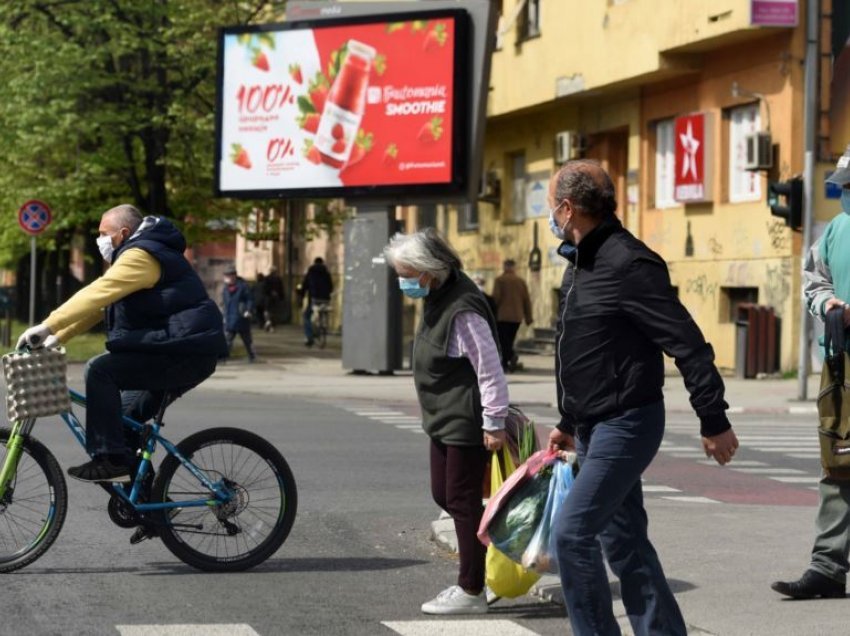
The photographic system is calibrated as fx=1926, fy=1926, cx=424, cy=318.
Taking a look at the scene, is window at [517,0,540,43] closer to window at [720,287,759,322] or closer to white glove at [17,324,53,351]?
window at [720,287,759,322]

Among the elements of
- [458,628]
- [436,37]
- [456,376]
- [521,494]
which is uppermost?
[436,37]

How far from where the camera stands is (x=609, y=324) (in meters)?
6.39

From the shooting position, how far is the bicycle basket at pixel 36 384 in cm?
891

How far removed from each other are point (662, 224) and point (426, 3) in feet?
21.7

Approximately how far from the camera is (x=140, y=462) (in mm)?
9195

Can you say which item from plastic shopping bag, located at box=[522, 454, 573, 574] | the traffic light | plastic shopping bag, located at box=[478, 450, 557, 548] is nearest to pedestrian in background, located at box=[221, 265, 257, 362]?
the traffic light

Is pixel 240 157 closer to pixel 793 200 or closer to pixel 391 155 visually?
pixel 391 155

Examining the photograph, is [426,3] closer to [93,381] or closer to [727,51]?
[727,51]

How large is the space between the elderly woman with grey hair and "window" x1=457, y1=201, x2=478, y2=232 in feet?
110

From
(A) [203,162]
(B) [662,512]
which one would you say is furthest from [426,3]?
(B) [662,512]

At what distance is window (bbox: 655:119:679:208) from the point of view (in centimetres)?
3294

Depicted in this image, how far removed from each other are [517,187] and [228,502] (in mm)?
30781

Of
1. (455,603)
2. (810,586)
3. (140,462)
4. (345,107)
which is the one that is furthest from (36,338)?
(345,107)

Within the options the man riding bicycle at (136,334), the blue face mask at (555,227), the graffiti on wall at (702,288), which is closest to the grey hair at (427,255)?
the man riding bicycle at (136,334)
